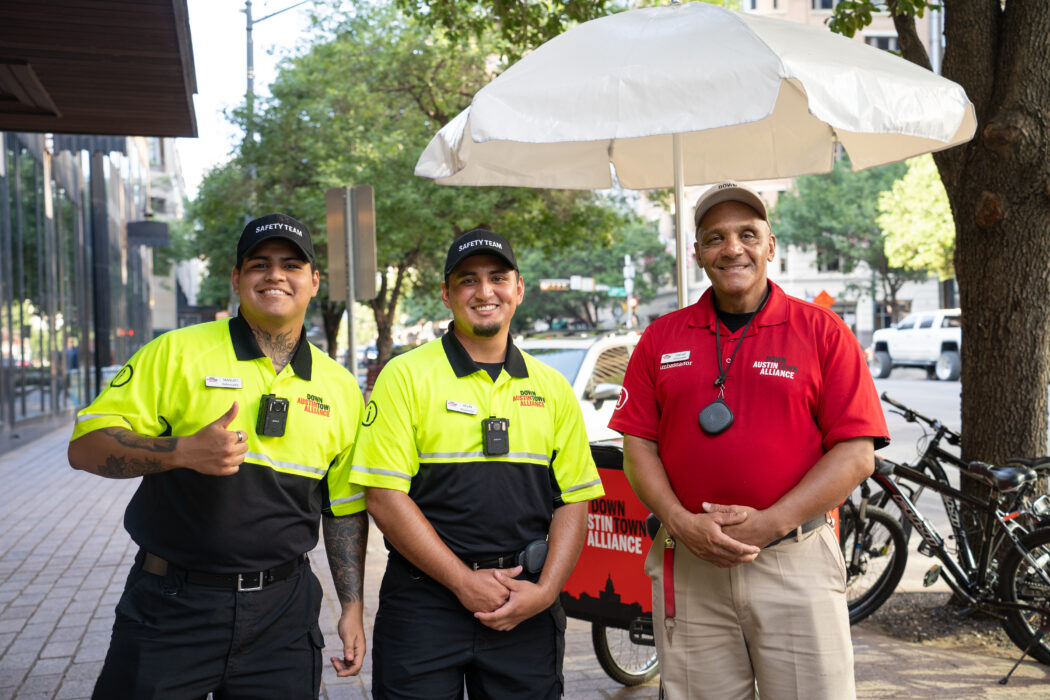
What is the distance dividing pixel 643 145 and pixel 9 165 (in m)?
16.1

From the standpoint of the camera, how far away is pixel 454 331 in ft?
9.90

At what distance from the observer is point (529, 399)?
9.68 ft

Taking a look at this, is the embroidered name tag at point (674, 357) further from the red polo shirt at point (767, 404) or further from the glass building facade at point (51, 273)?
the glass building facade at point (51, 273)

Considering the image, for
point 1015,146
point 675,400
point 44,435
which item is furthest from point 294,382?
point 44,435

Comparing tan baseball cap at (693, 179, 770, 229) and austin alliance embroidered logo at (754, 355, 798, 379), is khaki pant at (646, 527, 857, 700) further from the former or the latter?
tan baseball cap at (693, 179, 770, 229)

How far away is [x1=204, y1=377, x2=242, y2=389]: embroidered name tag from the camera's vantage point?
2.71 metres

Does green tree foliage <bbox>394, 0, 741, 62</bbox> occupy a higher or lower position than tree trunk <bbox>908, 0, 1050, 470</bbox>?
higher

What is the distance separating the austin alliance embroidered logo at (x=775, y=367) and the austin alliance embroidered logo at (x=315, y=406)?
1272mm

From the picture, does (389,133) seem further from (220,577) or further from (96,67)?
(220,577)

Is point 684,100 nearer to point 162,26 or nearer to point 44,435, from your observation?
point 162,26

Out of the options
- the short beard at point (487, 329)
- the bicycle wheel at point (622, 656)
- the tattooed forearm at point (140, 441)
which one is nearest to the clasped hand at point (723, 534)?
the short beard at point (487, 329)

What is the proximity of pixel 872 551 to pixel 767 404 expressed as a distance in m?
3.55

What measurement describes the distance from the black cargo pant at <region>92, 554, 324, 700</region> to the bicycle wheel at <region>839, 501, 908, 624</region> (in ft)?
13.3

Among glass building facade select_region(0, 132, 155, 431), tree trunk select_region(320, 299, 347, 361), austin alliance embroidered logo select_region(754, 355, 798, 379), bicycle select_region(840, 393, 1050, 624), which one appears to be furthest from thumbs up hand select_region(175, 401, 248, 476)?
tree trunk select_region(320, 299, 347, 361)
